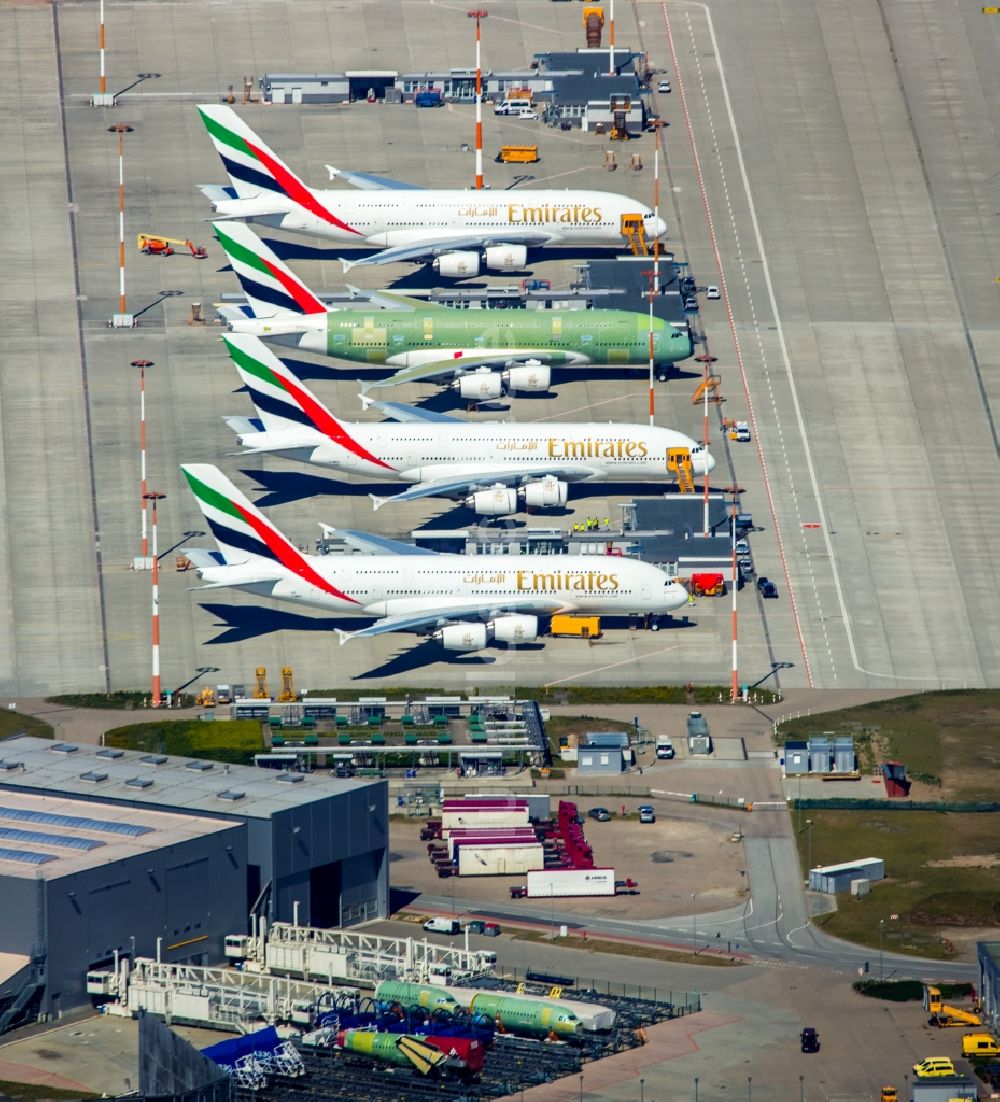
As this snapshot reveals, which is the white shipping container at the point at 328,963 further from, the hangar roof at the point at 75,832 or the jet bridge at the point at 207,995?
the hangar roof at the point at 75,832

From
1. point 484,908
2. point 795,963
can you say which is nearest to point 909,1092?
point 795,963

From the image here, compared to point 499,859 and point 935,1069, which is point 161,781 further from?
point 935,1069

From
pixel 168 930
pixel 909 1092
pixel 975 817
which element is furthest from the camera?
pixel 975 817

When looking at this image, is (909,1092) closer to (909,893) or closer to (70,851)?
(909,893)

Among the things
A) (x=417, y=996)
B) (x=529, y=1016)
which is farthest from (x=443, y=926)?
(x=529, y=1016)

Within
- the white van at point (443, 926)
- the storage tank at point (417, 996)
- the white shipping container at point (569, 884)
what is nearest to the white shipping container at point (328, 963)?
the storage tank at point (417, 996)
